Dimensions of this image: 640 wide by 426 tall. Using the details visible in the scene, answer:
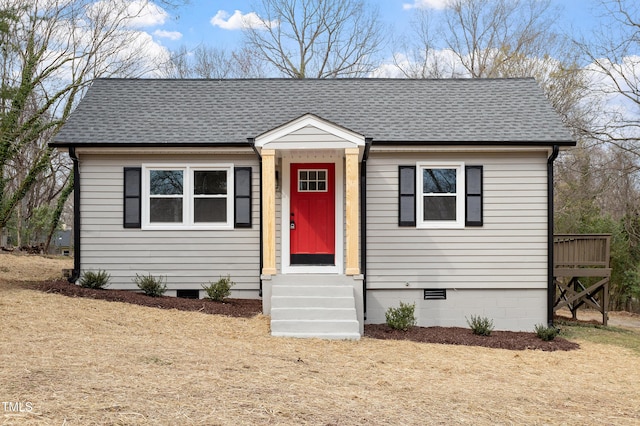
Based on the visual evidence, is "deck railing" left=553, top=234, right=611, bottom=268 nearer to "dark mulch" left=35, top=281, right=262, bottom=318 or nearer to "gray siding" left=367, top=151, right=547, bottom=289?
Result: "gray siding" left=367, top=151, right=547, bottom=289

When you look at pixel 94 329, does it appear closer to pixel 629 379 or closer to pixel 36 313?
pixel 36 313

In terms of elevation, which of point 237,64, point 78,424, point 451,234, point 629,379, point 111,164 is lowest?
point 629,379

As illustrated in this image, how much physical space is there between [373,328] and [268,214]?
2.69 m

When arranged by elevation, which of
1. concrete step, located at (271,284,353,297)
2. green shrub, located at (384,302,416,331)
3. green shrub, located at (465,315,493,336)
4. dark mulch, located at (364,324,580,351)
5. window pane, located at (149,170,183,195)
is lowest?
dark mulch, located at (364,324,580,351)

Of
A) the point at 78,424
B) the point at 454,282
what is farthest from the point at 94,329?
the point at 454,282

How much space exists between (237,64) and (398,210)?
2050 cm

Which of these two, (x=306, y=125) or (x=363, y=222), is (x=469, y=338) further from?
(x=306, y=125)

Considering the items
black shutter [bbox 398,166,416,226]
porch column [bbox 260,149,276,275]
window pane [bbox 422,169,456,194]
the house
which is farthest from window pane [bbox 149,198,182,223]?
window pane [bbox 422,169,456,194]

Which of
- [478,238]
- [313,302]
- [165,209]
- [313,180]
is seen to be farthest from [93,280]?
[478,238]

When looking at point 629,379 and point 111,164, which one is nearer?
point 629,379

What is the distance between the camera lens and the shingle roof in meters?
11.3

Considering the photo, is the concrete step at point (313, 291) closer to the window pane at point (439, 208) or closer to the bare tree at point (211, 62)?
the window pane at point (439, 208)

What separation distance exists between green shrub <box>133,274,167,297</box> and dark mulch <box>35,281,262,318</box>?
114 millimetres

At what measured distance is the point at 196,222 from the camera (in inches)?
450
